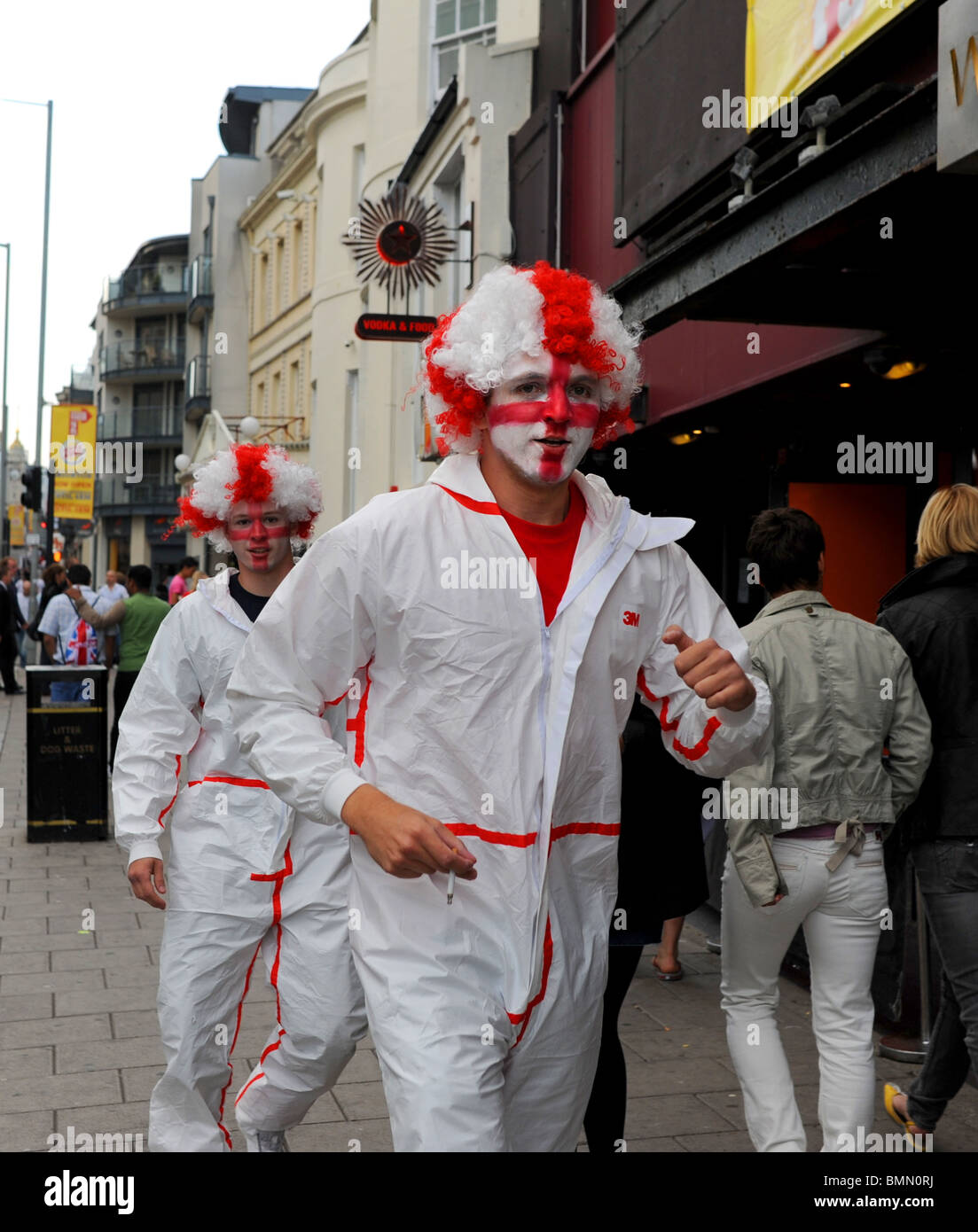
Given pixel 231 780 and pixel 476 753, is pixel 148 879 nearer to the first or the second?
pixel 231 780

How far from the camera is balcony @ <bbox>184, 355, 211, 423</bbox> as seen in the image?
45062mm

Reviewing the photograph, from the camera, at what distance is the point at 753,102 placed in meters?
7.27

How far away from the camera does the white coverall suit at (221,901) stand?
Result: 3.82 metres

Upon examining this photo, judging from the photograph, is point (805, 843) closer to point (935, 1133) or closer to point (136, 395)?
point (935, 1133)

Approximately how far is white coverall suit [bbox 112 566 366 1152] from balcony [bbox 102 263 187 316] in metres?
56.6

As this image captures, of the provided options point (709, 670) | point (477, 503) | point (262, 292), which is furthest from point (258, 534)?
point (262, 292)

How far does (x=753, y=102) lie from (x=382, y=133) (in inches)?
552

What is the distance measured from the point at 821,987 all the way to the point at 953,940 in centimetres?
40

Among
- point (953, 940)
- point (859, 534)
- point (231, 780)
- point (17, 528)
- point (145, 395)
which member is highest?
point (145, 395)

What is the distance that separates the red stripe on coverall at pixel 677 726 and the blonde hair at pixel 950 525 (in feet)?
5.20

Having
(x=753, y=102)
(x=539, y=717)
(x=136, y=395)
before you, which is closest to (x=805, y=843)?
(x=539, y=717)

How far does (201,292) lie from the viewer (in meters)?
44.8

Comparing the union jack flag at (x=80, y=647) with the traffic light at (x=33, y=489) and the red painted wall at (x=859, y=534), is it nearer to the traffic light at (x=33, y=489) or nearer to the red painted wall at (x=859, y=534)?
the red painted wall at (x=859, y=534)

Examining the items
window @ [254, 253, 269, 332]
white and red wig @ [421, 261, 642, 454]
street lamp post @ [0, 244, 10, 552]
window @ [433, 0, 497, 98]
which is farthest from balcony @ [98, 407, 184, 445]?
white and red wig @ [421, 261, 642, 454]
